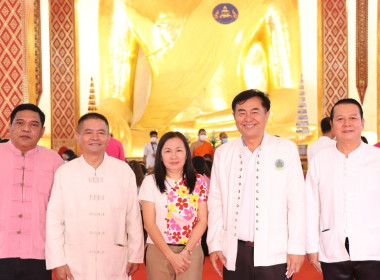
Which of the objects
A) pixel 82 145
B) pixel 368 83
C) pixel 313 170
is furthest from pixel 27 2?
pixel 368 83

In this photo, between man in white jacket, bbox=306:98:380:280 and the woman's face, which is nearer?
man in white jacket, bbox=306:98:380:280

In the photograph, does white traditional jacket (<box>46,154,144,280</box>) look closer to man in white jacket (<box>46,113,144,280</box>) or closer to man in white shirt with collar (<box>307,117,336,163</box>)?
man in white jacket (<box>46,113,144,280</box>)

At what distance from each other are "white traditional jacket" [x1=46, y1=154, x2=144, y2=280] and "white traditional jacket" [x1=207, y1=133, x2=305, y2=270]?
1.43 ft

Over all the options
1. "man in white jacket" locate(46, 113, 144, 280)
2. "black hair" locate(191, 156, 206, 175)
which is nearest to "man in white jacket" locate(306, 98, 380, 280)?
"man in white jacket" locate(46, 113, 144, 280)

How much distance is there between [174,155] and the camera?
8.75 feet

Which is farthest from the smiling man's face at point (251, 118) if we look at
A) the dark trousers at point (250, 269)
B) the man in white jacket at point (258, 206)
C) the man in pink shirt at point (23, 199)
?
the man in pink shirt at point (23, 199)

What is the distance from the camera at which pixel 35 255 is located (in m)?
2.56

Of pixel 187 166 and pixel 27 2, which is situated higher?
pixel 27 2

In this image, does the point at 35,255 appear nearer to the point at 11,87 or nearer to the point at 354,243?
the point at 354,243

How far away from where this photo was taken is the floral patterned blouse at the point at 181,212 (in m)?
2.63

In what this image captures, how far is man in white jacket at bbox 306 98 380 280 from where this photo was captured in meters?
2.42

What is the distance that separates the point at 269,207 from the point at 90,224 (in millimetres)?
836

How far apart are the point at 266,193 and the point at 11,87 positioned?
189 inches

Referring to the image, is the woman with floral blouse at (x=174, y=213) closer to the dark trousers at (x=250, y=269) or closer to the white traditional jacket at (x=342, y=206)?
the dark trousers at (x=250, y=269)
